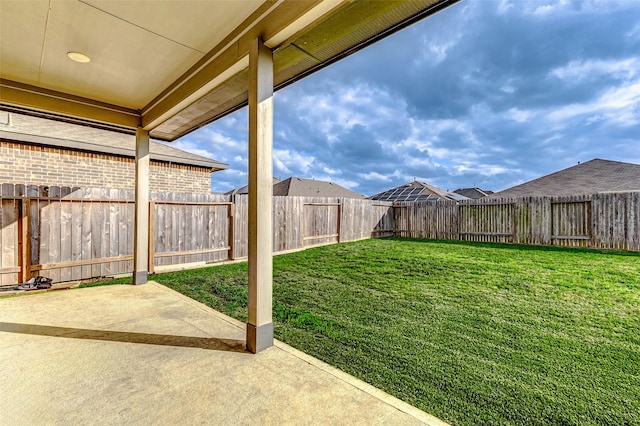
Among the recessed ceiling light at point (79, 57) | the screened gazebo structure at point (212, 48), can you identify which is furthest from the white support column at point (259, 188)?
the recessed ceiling light at point (79, 57)

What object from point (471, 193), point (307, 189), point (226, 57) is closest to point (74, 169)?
point (226, 57)

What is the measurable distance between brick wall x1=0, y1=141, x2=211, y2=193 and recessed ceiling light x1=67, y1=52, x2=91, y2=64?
18.6ft

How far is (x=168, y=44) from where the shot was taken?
2.62 m

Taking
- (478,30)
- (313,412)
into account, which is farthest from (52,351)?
(478,30)

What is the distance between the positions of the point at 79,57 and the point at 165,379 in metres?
3.33

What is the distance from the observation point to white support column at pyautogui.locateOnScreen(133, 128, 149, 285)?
448 cm

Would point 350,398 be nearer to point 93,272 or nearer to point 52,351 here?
point 52,351

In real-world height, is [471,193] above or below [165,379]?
above

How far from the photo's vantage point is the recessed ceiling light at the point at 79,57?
2805mm

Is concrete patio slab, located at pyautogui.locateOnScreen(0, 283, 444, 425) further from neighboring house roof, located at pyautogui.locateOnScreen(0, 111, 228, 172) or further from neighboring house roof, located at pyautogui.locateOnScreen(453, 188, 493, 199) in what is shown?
neighboring house roof, located at pyautogui.locateOnScreen(453, 188, 493, 199)

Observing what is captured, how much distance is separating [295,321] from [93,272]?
475 cm

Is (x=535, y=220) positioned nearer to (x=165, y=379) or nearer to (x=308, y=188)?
(x=165, y=379)

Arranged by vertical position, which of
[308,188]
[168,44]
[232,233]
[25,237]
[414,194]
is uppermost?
[308,188]

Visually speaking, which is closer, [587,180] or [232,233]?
[232,233]
